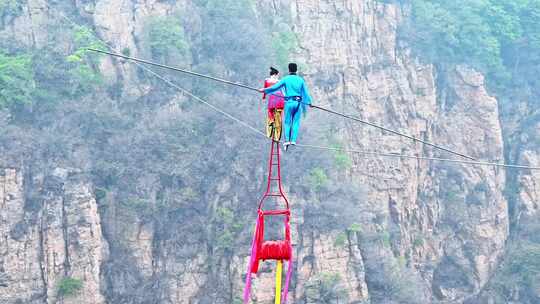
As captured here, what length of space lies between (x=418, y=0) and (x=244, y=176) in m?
12.8

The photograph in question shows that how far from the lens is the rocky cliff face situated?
21656 mm

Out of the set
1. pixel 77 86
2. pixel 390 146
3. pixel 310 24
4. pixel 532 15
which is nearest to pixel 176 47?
pixel 77 86

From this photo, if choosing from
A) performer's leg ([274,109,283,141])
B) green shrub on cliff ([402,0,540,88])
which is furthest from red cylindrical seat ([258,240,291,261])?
green shrub on cliff ([402,0,540,88])

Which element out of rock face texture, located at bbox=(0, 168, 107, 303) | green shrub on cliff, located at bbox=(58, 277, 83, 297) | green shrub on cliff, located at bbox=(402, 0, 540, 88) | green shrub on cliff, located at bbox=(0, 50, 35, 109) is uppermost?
green shrub on cliff, located at bbox=(402, 0, 540, 88)

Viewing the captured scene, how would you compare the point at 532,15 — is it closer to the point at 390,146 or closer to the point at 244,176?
the point at 390,146

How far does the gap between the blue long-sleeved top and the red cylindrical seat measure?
1838mm

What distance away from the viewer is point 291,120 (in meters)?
11.0

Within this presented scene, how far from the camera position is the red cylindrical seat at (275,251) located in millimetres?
9609

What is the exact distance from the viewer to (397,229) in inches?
1110

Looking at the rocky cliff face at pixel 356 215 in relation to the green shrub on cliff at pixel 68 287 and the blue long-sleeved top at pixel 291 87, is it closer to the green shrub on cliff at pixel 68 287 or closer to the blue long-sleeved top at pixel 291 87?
the green shrub on cliff at pixel 68 287

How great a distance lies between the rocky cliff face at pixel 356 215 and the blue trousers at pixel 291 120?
39.5 feet

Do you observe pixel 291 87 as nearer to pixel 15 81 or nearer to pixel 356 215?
pixel 15 81

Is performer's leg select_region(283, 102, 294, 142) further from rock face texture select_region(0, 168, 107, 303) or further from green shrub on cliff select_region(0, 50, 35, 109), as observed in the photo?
green shrub on cliff select_region(0, 50, 35, 109)

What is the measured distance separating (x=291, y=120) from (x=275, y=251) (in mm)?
2070
